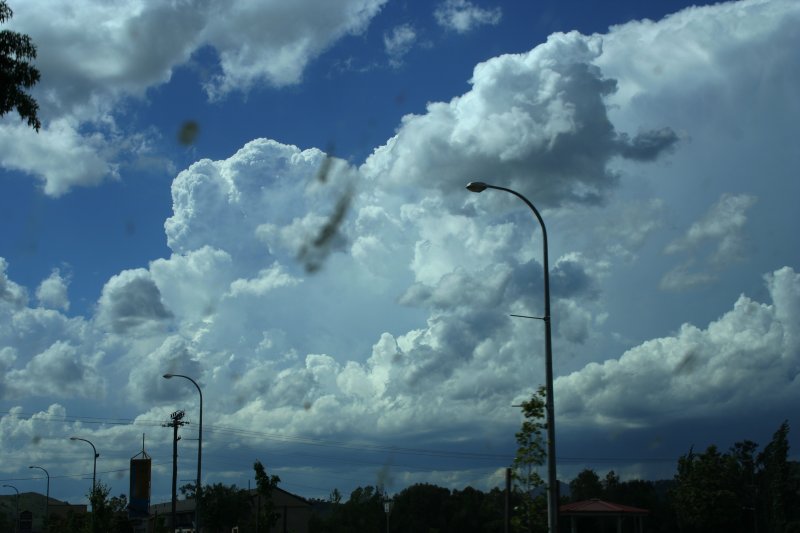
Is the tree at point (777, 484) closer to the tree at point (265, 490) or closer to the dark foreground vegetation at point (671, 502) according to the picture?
the dark foreground vegetation at point (671, 502)

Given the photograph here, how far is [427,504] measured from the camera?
11881cm

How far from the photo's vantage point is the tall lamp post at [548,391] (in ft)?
66.7

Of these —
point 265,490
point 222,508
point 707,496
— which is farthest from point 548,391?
point 222,508

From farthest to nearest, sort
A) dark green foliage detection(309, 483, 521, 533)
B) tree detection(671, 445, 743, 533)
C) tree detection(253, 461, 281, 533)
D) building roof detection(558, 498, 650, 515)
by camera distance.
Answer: dark green foliage detection(309, 483, 521, 533)
tree detection(671, 445, 743, 533)
tree detection(253, 461, 281, 533)
building roof detection(558, 498, 650, 515)

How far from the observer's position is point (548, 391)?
21.1 m

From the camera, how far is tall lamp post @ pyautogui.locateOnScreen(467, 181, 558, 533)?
2033 centimetres

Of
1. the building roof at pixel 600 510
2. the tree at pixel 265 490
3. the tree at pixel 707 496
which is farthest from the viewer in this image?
the tree at pixel 707 496

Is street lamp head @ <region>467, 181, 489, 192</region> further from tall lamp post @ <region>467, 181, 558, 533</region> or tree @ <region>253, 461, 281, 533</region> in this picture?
tree @ <region>253, 461, 281, 533</region>

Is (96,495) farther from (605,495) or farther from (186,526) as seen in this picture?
(605,495)

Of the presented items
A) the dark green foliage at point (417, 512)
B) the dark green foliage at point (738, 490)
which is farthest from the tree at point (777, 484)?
the dark green foliage at point (417, 512)

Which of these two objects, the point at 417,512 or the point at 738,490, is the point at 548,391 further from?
the point at 417,512

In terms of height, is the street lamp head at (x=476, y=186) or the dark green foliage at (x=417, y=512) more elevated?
the street lamp head at (x=476, y=186)

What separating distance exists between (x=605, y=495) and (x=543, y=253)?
9056 cm

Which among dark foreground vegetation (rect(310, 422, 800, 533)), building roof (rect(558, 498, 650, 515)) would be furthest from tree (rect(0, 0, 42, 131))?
dark foreground vegetation (rect(310, 422, 800, 533))
